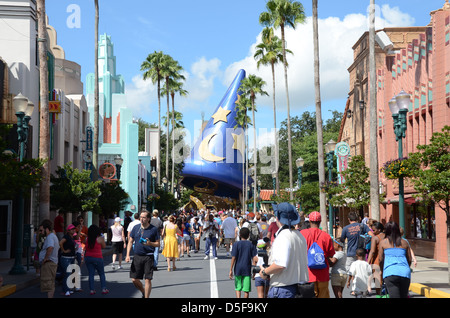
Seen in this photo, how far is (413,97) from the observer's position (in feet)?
88.1

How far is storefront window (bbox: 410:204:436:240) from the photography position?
24500 mm

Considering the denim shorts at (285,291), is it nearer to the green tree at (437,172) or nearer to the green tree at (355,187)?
the green tree at (437,172)

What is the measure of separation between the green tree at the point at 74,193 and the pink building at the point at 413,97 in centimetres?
1284

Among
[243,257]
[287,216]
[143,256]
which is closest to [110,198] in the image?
[143,256]

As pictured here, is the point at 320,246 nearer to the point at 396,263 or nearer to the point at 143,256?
the point at 396,263

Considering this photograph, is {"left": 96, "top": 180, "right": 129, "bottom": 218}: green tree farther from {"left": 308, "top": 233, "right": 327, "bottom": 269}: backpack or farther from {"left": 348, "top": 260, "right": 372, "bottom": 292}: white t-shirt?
{"left": 308, "top": 233, "right": 327, "bottom": 269}: backpack

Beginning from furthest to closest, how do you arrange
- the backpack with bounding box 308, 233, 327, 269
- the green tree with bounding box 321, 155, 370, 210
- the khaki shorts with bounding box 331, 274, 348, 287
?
1. the green tree with bounding box 321, 155, 370, 210
2. the khaki shorts with bounding box 331, 274, 348, 287
3. the backpack with bounding box 308, 233, 327, 269

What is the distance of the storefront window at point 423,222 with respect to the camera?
24.5 m

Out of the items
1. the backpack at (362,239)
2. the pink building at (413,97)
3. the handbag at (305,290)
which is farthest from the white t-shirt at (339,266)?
the pink building at (413,97)

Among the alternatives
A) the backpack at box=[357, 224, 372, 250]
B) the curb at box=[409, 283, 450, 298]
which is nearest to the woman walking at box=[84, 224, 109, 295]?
the backpack at box=[357, 224, 372, 250]

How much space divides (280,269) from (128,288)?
Answer: 8497 millimetres

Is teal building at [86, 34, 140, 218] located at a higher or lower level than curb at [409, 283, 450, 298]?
higher

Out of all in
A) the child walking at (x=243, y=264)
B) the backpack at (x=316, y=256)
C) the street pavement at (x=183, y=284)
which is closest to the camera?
the backpack at (x=316, y=256)

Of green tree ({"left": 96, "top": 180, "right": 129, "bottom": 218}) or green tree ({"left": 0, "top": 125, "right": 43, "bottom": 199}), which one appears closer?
green tree ({"left": 0, "top": 125, "right": 43, "bottom": 199})
